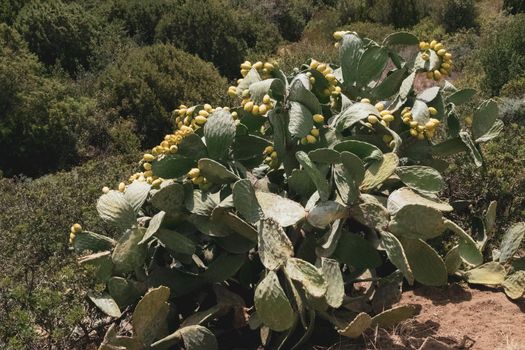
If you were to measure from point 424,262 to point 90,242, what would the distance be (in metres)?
1.57

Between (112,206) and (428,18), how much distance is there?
16.1 meters

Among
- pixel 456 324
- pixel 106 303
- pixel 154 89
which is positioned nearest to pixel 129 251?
pixel 106 303

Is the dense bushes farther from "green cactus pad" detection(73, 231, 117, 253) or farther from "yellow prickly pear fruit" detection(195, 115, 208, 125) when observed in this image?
"green cactus pad" detection(73, 231, 117, 253)

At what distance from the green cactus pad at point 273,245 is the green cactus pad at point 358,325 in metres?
0.35

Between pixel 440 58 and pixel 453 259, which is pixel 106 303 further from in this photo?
pixel 440 58

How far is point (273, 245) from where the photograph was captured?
250 centimetres

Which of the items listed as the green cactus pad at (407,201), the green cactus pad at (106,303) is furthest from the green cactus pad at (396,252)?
the green cactus pad at (106,303)

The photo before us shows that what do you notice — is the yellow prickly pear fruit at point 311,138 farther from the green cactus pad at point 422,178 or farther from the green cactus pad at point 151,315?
the green cactus pad at point 151,315

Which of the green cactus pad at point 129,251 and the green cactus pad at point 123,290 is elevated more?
the green cactus pad at point 129,251

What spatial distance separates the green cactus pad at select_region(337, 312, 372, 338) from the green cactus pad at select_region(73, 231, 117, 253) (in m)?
1.22

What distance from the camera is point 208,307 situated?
9.86ft

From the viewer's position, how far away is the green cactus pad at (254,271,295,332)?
2365 millimetres

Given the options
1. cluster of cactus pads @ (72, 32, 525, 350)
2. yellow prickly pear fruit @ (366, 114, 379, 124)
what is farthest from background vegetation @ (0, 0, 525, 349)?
yellow prickly pear fruit @ (366, 114, 379, 124)

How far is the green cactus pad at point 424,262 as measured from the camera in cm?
263
